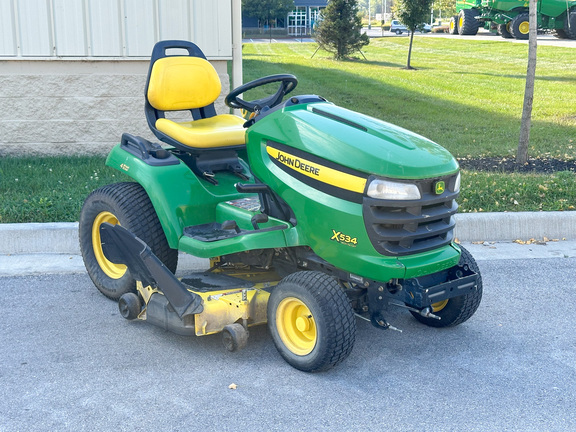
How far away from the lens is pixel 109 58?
8.24m

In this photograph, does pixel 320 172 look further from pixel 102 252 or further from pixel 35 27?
pixel 35 27

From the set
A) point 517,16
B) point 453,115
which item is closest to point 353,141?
point 453,115

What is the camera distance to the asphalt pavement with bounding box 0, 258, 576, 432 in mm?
3213

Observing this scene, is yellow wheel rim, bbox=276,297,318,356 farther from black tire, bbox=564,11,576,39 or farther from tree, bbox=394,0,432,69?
black tire, bbox=564,11,576,39

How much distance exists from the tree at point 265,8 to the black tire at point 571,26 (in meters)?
33.0

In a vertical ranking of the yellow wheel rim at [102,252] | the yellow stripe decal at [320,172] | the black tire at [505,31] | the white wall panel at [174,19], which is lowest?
the yellow wheel rim at [102,252]

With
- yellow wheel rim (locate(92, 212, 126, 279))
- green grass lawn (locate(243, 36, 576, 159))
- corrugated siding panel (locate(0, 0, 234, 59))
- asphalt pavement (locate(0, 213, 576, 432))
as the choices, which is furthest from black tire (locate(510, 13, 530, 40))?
yellow wheel rim (locate(92, 212, 126, 279))

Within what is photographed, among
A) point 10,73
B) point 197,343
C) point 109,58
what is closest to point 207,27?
point 109,58

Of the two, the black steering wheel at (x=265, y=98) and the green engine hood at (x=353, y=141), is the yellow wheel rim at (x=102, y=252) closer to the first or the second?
the black steering wheel at (x=265, y=98)

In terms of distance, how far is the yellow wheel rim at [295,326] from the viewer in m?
3.71

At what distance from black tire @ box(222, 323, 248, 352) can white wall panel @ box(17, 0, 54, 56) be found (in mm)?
5510

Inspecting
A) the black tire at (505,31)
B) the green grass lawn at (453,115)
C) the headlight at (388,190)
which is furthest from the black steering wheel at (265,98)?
the black tire at (505,31)

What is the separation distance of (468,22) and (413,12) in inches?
544

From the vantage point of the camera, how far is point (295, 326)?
3807mm
